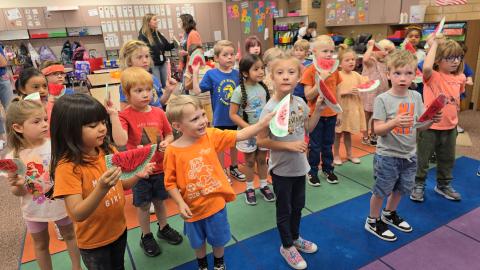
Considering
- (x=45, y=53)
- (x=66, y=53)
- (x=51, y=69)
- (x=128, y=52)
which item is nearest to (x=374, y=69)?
(x=128, y=52)

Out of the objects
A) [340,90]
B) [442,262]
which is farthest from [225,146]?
[340,90]

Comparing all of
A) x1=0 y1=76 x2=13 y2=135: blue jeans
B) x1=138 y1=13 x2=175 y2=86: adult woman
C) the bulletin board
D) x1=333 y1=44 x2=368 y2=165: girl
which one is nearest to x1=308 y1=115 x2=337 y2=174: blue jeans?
x1=333 y1=44 x2=368 y2=165: girl

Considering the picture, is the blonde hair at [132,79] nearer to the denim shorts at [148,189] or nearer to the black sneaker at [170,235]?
the denim shorts at [148,189]

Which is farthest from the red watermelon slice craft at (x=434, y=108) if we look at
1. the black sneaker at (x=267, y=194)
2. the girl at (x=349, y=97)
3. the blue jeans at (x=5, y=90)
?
the blue jeans at (x=5, y=90)

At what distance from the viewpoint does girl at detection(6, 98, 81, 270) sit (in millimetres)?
1815

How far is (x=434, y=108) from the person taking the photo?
206cm

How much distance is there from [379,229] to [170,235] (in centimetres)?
163

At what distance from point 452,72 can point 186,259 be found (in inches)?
108

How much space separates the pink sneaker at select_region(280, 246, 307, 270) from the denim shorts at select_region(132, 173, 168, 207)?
0.96m

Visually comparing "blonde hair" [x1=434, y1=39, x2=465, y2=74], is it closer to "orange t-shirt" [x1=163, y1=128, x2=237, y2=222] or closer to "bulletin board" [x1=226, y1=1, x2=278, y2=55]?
"orange t-shirt" [x1=163, y1=128, x2=237, y2=222]

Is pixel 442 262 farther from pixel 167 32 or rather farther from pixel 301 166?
pixel 167 32

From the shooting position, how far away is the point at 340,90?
11.9 feet

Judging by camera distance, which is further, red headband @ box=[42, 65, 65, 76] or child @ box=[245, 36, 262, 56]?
child @ box=[245, 36, 262, 56]

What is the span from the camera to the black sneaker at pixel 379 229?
96.8 inches
